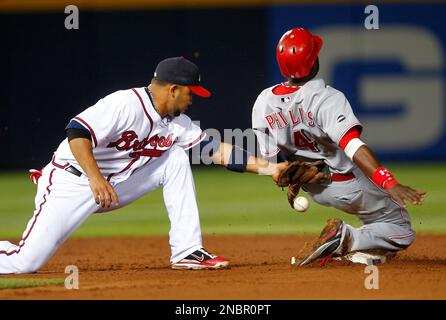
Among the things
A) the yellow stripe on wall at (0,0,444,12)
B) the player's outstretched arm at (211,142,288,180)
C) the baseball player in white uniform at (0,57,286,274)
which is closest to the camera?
the baseball player in white uniform at (0,57,286,274)

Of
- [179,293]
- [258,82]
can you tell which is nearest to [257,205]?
[258,82]

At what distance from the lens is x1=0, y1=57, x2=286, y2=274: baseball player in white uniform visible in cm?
509

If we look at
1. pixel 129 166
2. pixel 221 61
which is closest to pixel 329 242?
pixel 129 166

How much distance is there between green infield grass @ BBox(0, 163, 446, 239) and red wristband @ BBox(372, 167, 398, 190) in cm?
A: 298

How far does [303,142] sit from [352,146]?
52 centimetres

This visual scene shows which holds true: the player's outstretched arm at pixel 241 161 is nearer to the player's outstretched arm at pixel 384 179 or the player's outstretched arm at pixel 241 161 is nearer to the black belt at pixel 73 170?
the player's outstretched arm at pixel 384 179

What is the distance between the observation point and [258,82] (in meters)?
12.9

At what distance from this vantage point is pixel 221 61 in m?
13.0

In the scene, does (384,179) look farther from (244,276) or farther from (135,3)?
(135,3)

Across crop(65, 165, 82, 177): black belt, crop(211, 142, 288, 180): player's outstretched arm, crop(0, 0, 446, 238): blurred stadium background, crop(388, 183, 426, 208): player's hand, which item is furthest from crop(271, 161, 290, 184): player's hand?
crop(0, 0, 446, 238): blurred stadium background

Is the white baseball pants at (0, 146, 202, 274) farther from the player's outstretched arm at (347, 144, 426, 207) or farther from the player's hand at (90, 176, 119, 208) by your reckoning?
the player's outstretched arm at (347, 144, 426, 207)

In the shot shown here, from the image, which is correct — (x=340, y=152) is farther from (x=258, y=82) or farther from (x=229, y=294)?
(x=258, y=82)

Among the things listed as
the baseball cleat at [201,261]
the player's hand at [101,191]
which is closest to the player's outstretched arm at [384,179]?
the baseball cleat at [201,261]

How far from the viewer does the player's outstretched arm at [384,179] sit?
4.58 m
